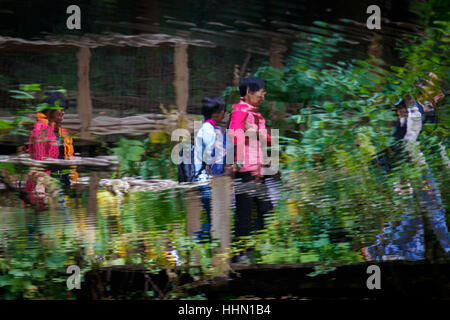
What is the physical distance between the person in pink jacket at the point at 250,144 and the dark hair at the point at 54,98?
0.57 metres

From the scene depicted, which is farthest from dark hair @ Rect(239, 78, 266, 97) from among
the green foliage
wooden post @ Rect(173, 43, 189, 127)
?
the green foliage

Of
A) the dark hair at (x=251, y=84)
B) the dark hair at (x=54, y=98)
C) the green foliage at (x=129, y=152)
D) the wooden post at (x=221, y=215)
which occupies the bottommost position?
the wooden post at (x=221, y=215)

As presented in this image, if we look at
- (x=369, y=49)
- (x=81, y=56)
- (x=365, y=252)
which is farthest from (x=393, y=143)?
(x=81, y=56)

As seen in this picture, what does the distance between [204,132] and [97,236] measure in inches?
23.0

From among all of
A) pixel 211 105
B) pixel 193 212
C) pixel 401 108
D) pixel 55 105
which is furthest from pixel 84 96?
pixel 401 108

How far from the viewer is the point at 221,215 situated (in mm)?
1806

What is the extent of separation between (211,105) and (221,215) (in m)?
0.42

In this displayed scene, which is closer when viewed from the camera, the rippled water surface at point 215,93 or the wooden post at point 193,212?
the rippled water surface at point 215,93

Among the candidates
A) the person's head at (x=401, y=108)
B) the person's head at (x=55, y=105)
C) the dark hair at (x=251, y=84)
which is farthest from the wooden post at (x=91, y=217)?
the person's head at (x=401, y=108)

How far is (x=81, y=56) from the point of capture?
1.64 m

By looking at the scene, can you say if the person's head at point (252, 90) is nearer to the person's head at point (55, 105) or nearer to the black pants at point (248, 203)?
the black pants at point (248, 203)

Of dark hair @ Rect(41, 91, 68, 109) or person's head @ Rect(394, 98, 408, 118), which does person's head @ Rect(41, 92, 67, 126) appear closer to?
dark hair @ Rect(41, 91, 68, 109)

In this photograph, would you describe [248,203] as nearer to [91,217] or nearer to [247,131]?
[247,131]

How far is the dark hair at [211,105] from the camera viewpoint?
1.66 m
